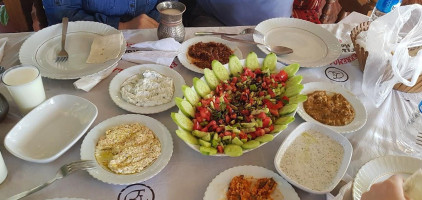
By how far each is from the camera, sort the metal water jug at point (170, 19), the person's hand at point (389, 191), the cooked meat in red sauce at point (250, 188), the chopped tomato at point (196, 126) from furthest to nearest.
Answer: the metal water jug at point (170, 19) < the chopped tomato at point (196, 126) < the cooked meat in red sauce at point (250, 188) < the person's hand at point (389, 191)

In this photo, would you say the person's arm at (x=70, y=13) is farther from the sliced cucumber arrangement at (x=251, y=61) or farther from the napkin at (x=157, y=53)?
the sliced cucumber arrangement at (x=251, y=61)

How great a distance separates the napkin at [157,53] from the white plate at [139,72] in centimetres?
5

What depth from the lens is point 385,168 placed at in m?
0.85

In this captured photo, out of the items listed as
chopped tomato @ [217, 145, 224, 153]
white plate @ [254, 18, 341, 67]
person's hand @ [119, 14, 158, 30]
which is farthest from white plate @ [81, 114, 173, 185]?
person's hand @ [119, 14, 158, 30]

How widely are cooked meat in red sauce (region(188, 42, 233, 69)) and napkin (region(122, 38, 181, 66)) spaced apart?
68mm

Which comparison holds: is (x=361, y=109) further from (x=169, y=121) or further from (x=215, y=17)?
(x=215, y=17)

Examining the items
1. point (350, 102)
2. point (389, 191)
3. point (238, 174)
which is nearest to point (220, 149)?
point (238, 174)

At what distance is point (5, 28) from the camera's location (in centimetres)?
221

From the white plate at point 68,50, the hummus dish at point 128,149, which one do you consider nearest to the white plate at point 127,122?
the hummus dish at point 128,149

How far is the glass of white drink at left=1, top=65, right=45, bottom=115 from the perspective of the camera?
35.3 inches

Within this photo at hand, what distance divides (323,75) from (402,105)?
282 mm

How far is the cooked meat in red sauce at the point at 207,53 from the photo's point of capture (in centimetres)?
122

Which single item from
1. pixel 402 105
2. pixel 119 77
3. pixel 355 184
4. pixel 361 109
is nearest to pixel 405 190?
pixel 355 184

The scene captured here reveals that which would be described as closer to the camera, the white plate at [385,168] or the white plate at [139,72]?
the white plate at [385,168]
